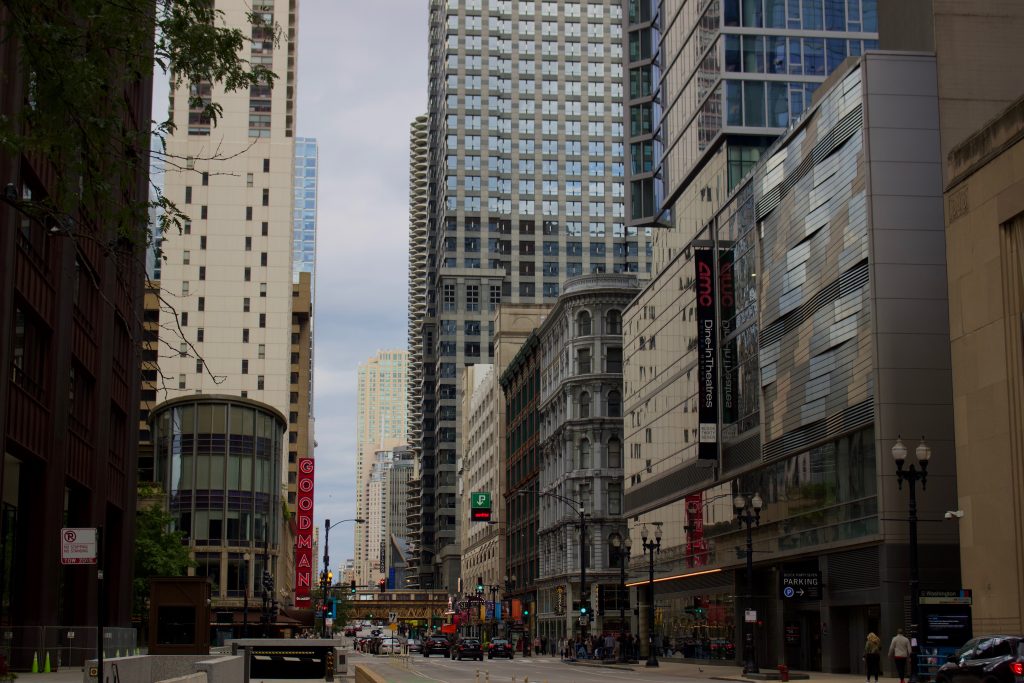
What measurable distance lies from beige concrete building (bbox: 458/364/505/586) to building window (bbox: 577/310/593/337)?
34901 mm

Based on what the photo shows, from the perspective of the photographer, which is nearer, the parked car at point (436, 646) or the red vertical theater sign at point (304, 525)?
the parked car at point (436, 646)

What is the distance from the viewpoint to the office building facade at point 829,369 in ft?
152

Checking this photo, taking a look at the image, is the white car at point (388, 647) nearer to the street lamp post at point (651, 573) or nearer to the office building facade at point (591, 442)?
the office building facade at point (591, 442)

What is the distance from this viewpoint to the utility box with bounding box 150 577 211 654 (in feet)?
137

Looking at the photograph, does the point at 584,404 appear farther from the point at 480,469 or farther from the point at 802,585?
the point at 480,469

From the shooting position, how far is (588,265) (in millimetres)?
198375

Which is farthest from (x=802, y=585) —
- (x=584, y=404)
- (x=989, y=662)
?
(x=584, y=404)

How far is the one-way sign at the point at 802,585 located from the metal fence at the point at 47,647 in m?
26.0

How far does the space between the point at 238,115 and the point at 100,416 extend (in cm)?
10543

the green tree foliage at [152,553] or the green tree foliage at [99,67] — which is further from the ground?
the green tree foliage at [99,67]

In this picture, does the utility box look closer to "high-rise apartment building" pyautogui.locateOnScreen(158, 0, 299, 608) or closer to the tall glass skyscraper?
the tall glass skyscraper

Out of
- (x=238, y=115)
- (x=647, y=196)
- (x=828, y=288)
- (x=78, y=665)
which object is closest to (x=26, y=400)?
(x=78, y=665)

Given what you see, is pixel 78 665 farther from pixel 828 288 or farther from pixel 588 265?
pixel 588 265

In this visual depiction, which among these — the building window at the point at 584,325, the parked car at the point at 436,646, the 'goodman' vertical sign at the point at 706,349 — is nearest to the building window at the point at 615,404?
the building window at the point at 584,325
